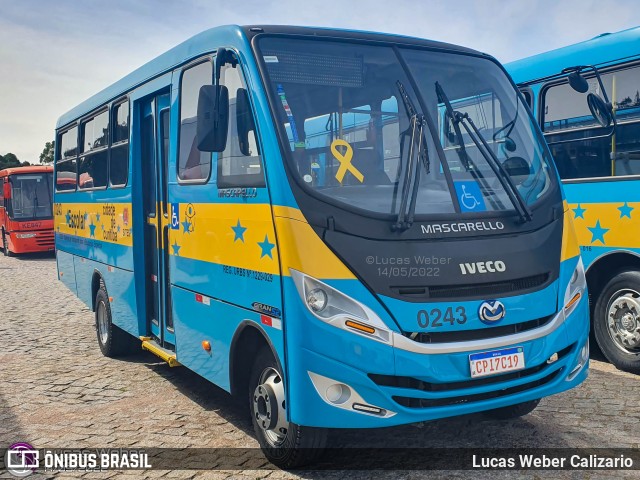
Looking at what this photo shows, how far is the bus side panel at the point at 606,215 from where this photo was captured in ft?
23.2

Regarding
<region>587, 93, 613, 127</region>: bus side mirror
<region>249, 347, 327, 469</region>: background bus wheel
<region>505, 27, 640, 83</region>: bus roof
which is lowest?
<region>249, 347, 327, 469</region>: background bus wheel

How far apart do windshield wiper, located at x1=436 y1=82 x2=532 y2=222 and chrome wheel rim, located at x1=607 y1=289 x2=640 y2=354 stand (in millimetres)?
2856

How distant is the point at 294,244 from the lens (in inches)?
170

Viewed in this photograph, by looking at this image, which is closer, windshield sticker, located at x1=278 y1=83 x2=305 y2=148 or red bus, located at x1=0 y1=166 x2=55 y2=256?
windshield sticker, located at x1=278 y1=83 x2=305 y2=148

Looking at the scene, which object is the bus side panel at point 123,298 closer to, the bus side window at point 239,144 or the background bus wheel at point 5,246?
the bus side window at point 239,144

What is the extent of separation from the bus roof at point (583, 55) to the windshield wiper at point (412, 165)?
3.43m

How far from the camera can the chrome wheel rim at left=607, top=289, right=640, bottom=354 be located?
7.09 metres

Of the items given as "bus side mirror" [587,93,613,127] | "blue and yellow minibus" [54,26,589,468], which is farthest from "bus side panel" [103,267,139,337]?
"bus side mirror" [587,93,613,127]

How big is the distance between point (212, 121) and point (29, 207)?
871 inches

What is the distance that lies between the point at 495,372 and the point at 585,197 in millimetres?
3739

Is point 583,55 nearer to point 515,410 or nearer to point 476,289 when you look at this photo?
point 515,410

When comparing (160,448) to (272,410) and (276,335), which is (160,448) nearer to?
(272,410)

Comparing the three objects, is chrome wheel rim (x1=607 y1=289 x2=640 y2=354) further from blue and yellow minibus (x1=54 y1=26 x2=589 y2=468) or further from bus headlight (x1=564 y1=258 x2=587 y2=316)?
bus headlight (x1=564 y1=258 x2=587 y2=316)

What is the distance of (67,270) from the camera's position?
10.9 meters
